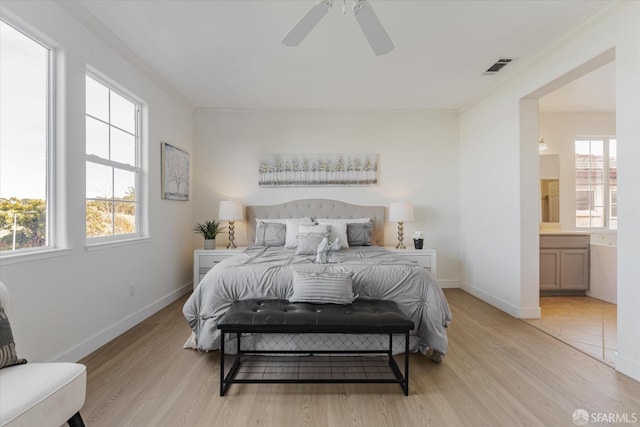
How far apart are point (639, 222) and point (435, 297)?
149 centimetres

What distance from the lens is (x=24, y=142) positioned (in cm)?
221

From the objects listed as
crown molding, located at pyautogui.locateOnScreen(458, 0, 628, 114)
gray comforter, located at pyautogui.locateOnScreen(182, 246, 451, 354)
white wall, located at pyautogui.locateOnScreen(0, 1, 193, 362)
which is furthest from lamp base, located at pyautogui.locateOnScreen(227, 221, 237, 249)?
crown molding, located at pyautogui.locateOnScreen(458, 0, 628, 114)

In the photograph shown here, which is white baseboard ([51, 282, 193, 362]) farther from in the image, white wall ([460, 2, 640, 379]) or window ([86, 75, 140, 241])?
white wall ([460, 2, 640, 379])

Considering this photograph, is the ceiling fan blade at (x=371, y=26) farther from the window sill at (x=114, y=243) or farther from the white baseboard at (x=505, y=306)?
the white baseboard at (x=505, y=306)

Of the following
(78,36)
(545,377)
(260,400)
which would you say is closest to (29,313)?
(260,400)

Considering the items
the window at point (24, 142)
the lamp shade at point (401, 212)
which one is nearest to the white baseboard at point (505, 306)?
the lamp shade at point (401, 212)

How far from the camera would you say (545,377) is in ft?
7.55

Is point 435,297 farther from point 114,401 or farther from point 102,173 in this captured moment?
point 102,173

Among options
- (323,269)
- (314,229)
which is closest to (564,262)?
(314,229)

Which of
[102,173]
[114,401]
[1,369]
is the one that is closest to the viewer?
[1,369]

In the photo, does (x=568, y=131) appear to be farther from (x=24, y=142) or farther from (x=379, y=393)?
(x=24, y=142)

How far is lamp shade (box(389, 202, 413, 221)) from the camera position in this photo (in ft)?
15.2

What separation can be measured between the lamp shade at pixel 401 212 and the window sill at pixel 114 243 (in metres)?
3.17

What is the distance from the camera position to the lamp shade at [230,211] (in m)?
4.61
